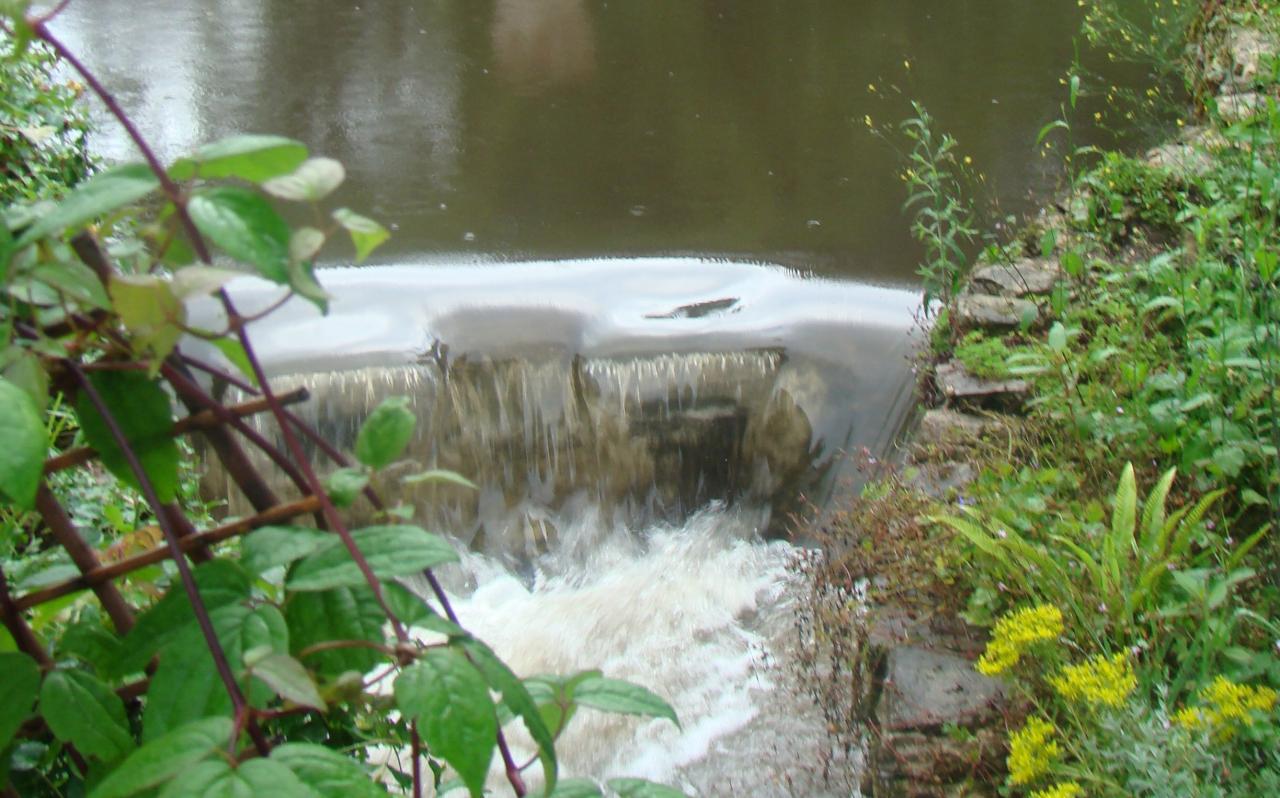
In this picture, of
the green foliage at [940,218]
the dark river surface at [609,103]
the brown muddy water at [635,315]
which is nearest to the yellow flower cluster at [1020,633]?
the brown muddy water at [635,315]

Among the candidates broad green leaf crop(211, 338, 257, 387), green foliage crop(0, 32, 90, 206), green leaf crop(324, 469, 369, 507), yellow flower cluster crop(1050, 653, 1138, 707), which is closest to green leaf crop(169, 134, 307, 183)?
broad green leaf crop(211, 338, 257, 387)

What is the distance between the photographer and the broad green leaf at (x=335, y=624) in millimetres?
910

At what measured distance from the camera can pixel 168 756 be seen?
2.53 ft

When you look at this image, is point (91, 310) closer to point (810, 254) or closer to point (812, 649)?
point (812, 649)

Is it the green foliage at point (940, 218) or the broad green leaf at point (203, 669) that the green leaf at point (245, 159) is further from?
the green foliage at point (940, 218)

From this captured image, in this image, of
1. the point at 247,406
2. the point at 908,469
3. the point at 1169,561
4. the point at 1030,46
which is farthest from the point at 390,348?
the point at 1030,46

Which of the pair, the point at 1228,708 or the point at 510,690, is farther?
the point at 1228,708

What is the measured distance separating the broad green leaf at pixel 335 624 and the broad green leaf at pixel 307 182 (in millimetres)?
298

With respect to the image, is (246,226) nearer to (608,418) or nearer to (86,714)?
(86,714)

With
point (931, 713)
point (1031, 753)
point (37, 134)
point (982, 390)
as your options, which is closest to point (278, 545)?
point (1031, 753)

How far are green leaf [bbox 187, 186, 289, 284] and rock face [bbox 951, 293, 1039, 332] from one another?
11.2 feet

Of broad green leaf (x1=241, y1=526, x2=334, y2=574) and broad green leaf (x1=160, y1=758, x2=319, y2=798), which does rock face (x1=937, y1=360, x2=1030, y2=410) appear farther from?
broad green leaf (x1=160, y1=758, x2=319, y2=798)

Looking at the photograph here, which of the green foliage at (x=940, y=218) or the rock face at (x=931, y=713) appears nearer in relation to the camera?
the rock face at (x=931, y=713)

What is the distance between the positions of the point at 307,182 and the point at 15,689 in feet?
1.52
